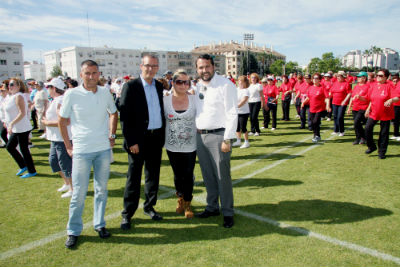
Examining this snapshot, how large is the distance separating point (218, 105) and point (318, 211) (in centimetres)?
217

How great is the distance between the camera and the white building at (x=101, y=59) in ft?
335

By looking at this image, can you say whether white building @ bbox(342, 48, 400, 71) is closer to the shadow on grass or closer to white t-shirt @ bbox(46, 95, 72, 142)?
the shadow on grass

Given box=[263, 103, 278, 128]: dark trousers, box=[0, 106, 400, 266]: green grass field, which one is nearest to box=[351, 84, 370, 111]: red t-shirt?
box=[0, 106, 400, 266]: green grass field

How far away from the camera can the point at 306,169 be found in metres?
6.15

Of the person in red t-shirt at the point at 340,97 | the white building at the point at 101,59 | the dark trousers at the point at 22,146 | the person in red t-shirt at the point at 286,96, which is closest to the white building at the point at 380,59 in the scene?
the white building at the point at 101,59

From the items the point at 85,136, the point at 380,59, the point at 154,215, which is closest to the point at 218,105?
the point at 85,136

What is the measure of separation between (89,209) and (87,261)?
1.46 metres

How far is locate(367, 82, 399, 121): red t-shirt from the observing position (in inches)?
262

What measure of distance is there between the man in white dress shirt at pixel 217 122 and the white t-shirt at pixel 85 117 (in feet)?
4.09

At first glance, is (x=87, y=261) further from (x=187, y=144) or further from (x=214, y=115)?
(x=214, y=115)

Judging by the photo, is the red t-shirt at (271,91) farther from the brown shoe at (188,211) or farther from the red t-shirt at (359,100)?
the brown shoe at (188,211)

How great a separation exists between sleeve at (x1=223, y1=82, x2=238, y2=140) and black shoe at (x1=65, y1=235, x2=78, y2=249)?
2203 mm

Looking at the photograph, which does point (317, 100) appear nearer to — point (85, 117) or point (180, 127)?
point (180, 127)

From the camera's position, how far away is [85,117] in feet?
10.7
